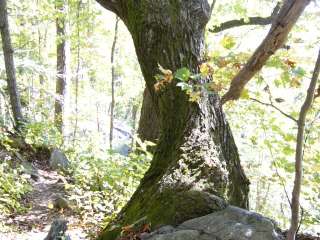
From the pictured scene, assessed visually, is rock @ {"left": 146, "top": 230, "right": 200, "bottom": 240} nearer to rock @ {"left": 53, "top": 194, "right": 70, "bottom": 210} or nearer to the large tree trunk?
the large tree trunk

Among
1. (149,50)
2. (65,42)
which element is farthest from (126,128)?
(149,50)

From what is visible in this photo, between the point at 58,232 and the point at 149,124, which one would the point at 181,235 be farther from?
the point at 149,124

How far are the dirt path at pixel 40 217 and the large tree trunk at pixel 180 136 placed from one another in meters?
2.06

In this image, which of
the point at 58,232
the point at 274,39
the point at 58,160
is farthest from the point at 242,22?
the point at 58,232

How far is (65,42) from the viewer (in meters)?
11.9

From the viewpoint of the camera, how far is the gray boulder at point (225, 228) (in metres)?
2.80

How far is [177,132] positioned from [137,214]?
0.89 m

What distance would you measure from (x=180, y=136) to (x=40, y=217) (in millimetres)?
3510

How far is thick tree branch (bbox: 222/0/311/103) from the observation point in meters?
3.22

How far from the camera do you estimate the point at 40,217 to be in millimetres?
6160

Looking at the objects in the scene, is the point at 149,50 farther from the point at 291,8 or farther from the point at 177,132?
the point at 291,8

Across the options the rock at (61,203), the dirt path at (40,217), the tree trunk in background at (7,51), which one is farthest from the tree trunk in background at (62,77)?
the rock at (61,203)

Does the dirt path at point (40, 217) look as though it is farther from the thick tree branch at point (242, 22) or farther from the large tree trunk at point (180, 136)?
the thick tree branch at point (242, 22)

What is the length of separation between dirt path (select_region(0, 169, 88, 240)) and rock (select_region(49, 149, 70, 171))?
2.00 feet
